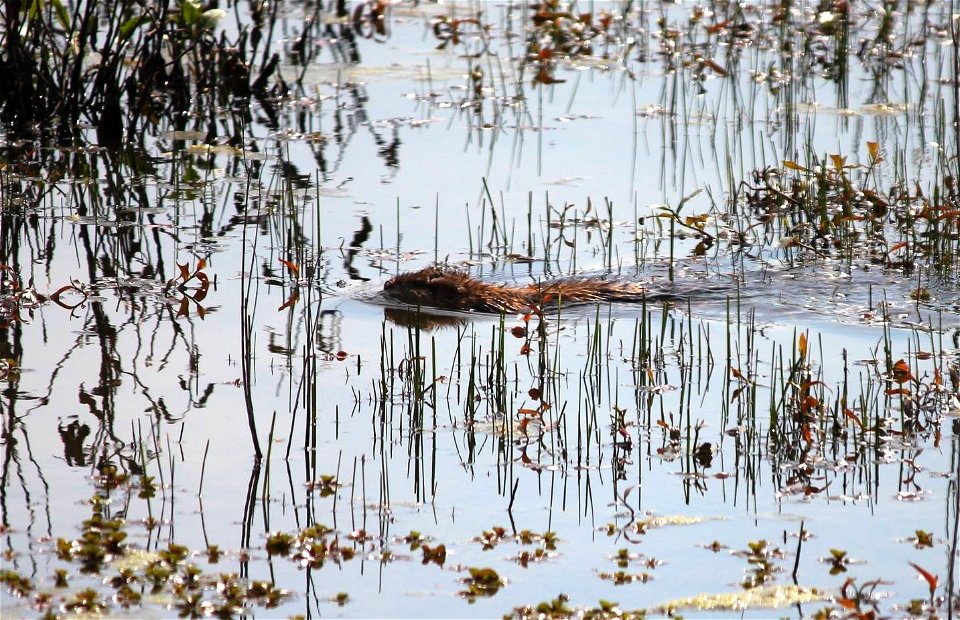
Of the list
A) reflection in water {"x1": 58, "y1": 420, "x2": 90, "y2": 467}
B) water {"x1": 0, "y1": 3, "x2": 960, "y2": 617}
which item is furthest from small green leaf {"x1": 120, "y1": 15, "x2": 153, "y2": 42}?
reflection in water {"x1": 58, "y1": 420, "x2": 90, "y2": 467}

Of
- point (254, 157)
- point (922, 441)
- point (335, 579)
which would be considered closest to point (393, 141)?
point (254, 157)

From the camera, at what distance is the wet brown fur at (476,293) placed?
7629mm

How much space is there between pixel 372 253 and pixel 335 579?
14.1 feet

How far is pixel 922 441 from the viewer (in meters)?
5.46

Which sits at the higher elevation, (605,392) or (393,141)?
(393,141)

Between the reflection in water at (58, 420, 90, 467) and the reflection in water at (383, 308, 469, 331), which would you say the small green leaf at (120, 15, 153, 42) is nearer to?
the reflection in water at (383, 308, 469, 331)

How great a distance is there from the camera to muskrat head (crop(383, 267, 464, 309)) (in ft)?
25.0

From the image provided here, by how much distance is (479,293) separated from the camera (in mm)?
7754

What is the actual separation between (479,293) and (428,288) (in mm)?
307

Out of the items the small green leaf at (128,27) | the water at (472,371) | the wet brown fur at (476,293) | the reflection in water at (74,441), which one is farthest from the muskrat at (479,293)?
the small green leaf at (128,27)

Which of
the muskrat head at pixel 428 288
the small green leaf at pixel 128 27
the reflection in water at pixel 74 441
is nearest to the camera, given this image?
the reflection in water at pixel 74 441

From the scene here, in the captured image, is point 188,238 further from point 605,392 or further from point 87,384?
point 605,392

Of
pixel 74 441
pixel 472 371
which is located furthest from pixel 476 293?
pixel 74 441

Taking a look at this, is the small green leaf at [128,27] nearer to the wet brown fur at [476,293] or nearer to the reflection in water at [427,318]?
the wet brown fur at [476,293]
